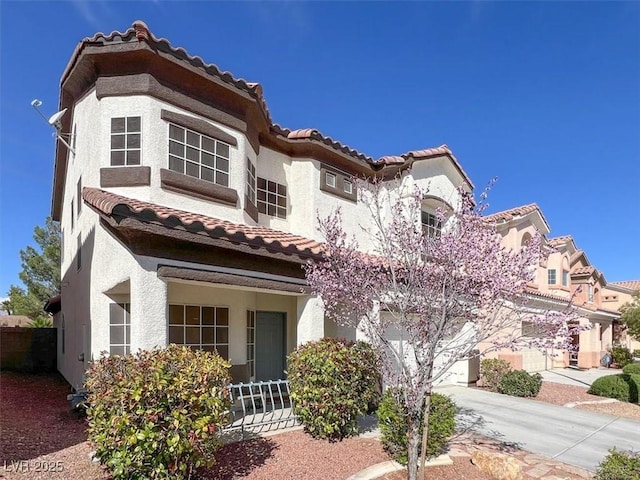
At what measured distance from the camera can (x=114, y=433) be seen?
5.42 metres

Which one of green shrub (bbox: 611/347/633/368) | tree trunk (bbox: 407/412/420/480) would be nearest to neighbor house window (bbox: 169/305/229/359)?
tree trunk (bbox: 407/412/420/480)

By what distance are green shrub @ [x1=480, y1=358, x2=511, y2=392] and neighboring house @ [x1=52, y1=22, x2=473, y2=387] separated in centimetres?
733

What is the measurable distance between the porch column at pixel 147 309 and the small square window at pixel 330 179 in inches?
319

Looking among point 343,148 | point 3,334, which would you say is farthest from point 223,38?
point 3,334

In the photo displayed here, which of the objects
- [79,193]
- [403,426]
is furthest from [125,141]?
[403,426]

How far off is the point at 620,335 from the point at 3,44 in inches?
1687

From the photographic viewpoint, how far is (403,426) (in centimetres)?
707

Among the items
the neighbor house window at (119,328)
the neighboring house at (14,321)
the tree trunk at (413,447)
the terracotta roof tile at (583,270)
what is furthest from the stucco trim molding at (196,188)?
the terracotta roof tile at (583,270)

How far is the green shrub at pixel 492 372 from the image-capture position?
621 inches

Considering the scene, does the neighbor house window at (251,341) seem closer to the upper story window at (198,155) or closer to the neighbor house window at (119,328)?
the neighbor house window at (119,328)

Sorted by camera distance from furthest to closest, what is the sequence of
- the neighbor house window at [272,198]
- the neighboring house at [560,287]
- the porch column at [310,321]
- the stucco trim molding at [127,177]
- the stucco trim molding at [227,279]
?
the neighboring house at [560,287]
the neighbor house window at [272,198]
the porch column at [310,321]
the stucco trim molding at [127,177]
the stucco trim molding at [227,279]

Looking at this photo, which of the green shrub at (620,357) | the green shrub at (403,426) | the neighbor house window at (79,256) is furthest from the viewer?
the green shrub at (620,357)

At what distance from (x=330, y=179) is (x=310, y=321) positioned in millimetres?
6395

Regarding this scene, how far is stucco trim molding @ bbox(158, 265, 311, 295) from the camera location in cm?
805
